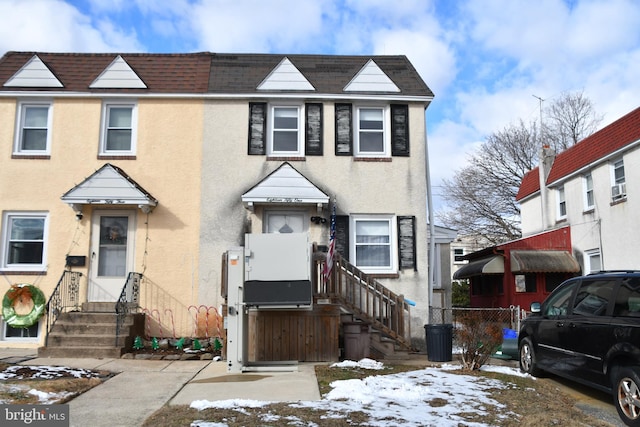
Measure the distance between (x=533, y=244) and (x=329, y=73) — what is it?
954 cm

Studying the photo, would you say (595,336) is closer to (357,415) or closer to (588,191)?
(357,415)

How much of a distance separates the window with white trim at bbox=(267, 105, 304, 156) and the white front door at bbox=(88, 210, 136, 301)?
3943 mm

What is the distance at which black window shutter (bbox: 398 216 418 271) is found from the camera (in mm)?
13523

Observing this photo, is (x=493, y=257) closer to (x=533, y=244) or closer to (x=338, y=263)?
(x=533, y=244)

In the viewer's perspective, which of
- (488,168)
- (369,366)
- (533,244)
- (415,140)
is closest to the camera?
(369,366)

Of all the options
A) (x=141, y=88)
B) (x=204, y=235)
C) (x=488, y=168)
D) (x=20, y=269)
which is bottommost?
(x=20, y=269)

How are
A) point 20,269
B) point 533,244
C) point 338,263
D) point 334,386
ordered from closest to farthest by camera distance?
1. point 334,386
2. point 338,263
3. point 20,269
4. point 533,244

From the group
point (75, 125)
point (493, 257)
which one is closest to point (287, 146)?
point (75, 125)

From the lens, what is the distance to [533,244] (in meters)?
18.9

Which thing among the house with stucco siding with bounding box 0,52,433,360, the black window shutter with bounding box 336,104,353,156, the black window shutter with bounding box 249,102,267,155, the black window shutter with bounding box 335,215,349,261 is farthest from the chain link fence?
the black window shutter with bounding box 249,102,267,155

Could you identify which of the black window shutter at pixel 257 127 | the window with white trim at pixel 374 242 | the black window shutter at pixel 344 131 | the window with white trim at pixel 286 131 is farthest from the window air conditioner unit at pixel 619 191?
the black window shutter at pixel 257 127

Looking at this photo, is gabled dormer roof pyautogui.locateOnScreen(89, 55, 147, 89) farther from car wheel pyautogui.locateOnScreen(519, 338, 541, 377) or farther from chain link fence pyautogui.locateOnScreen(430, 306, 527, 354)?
car wheel pyautogui.locateOnScreen(519, 338, 541, 377)

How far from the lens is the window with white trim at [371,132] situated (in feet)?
46.3

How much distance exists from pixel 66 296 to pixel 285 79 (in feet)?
24.7
